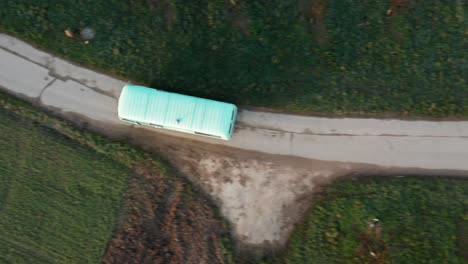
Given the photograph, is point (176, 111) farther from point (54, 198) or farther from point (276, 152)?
point (54, 198)

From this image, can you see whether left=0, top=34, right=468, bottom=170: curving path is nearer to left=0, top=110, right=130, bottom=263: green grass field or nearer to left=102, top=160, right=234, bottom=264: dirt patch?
left=0, top=110, right=130, bottom=263: green grass field

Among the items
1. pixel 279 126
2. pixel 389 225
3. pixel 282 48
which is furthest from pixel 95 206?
pixel 389 225

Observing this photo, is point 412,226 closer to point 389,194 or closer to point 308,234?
point 389,194

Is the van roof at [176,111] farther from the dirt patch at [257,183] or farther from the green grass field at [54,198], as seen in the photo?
the green grass field at [54,198]

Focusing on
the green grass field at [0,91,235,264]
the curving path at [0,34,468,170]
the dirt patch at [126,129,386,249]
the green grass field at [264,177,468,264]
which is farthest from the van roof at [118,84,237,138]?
the green grass field at [264,177,468,264]

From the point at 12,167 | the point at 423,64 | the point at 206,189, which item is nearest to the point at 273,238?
the point at 206,189

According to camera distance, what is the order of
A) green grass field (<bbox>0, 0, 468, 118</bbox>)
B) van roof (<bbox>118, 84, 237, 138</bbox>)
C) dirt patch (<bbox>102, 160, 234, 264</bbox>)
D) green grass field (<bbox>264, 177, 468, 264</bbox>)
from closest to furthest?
1. van roof (<bbox>118, 84, 237, 138</bbox>)
2. green grass field (<bbox>264, 177, 468, 264</bbox>)
3. dirt patch (<bbox>102, 160, 234, 264</bbox>)
4. green grass field (<bbox>0, 0, 468, 118</bbox>)
